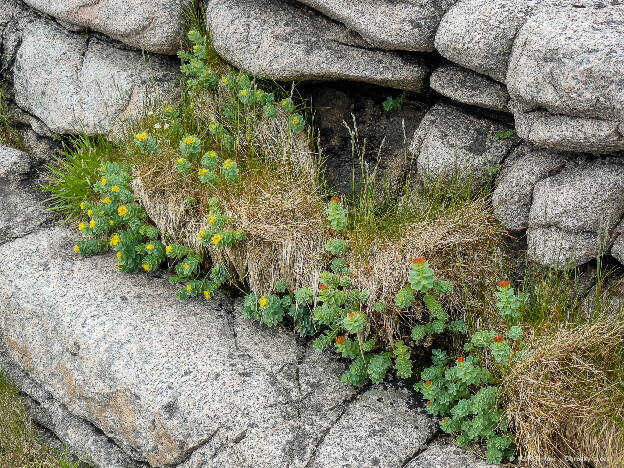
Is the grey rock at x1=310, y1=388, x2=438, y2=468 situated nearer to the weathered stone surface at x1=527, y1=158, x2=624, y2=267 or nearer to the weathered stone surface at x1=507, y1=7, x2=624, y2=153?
the weathered stone surface at x1=527, y1=158, x2=624, y2=267

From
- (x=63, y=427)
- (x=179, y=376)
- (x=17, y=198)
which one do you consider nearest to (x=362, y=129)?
(x=179, y=376)

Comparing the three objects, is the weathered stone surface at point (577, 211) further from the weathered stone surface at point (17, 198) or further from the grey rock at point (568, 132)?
the weathered stone surface at point (17, 198)

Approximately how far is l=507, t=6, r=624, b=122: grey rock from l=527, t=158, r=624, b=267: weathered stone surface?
44 centimetres

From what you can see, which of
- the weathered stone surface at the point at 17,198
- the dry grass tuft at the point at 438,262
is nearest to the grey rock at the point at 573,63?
the dry grass tuft at the point at 438,262

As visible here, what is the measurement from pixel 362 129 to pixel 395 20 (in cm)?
110

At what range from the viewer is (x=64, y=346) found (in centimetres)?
509

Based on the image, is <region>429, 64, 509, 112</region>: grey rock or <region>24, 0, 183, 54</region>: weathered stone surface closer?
<region>429, 64, 509, 112</region>: grey rock

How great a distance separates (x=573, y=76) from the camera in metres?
3.91

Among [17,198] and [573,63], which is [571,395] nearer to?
[573,63]

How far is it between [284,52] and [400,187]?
1.37 meters

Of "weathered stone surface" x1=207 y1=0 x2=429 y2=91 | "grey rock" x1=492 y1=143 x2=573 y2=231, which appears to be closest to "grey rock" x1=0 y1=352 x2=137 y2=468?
"weathered stone surface" x1=207 y1=0 x2=429 y2=91

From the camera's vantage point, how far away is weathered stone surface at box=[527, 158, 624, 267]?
167 inches

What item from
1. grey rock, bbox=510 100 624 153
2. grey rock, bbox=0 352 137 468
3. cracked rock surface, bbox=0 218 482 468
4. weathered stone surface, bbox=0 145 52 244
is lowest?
grey rock, bbox=0 352 137 468

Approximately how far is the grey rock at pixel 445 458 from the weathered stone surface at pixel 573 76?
6.42 ft
